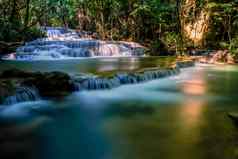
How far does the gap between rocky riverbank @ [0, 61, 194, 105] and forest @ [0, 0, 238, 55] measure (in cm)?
778

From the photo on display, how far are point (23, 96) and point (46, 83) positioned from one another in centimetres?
102

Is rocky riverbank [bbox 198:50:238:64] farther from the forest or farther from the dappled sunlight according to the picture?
the dappled sunlight

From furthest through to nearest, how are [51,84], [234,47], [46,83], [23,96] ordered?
[234,47]
[51,84]
[46,83]
[23,96]

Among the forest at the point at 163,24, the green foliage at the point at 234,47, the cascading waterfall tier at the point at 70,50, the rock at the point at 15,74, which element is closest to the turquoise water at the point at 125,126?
the rock at the point at 15,74

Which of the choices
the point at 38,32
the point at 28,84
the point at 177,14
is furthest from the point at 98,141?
the point at 38,32

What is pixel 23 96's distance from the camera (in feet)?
27.1

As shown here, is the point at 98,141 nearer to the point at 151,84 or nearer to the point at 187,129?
the point at 187,129

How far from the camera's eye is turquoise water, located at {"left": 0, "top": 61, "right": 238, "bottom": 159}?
505 centimetres

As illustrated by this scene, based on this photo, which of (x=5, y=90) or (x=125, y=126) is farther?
(x=5, y=90)

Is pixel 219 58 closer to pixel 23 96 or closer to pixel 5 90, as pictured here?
pixel 23 96

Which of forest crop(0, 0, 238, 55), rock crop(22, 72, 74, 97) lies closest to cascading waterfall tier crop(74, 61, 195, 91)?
rock crop(22, 72, 74, 97)

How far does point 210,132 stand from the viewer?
602 centimetres

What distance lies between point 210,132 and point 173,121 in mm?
941

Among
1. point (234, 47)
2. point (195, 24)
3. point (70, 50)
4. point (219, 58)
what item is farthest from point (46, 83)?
point (195, 24)
